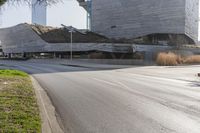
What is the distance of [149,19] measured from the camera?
87.2 meters

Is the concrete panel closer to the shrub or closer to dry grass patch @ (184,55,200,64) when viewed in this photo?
dry grass patch @ (184,55,200,64)

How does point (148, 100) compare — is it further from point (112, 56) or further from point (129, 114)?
point (112, 56)

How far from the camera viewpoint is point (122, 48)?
231 feet

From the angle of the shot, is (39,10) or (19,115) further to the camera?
(39,10)

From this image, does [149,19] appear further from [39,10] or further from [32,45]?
[39,10]

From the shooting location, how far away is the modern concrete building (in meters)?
83.6

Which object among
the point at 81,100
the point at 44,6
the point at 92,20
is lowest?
the point at 81,100

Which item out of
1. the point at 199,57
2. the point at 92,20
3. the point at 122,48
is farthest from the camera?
the point at 92,20

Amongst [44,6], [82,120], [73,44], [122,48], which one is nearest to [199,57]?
[122,48]

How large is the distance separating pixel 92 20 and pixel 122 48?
107 feet

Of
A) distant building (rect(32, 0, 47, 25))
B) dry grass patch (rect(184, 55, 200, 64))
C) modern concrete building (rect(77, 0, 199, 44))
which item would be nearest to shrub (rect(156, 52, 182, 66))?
dry grass patch (rect(184, 55, 200, 64))

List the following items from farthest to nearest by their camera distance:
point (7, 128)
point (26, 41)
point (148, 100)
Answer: point (26, 41) → point (148, 100) → point (7, 128)

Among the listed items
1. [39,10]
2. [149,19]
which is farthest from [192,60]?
[39,10]

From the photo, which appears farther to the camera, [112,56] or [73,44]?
[73,44]
